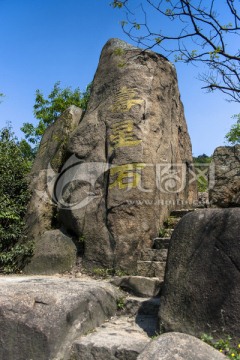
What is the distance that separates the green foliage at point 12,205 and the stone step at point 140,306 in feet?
9.19

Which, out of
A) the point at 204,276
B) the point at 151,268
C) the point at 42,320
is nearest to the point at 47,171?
the point at 151,268

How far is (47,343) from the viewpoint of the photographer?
13.3ft

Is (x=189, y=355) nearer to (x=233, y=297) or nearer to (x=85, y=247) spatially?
(x=233, y=297)

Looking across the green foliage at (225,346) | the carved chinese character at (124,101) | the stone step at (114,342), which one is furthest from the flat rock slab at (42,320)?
the carved chinese character at (124,101)

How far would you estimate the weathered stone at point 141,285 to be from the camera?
544cm

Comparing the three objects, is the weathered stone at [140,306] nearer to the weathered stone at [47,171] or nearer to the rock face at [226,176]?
the rock face at [226,176]

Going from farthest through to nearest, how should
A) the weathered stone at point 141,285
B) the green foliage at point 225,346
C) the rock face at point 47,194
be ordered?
the rock face at point 47,194, the weathered stone at point 141,285, the green foliage at point 225,346

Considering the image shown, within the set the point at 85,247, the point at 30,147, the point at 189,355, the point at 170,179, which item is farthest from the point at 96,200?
the point at 30,147

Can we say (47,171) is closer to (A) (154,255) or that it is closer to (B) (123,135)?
(B) (123,135)

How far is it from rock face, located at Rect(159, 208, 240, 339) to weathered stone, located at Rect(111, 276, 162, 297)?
3.71ft

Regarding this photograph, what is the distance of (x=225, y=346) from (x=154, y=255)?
2579 millimetres

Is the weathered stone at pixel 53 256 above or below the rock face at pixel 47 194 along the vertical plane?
below

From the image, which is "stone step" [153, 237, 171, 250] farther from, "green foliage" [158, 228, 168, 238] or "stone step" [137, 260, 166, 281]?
"stone step" [137, 260, 166, 281]

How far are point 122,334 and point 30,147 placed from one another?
79.5ft
